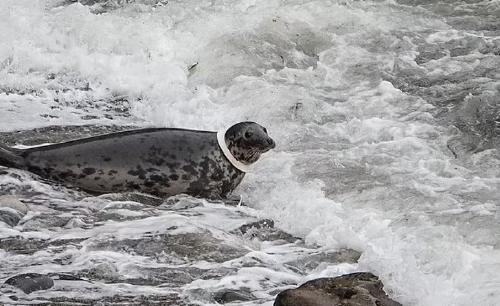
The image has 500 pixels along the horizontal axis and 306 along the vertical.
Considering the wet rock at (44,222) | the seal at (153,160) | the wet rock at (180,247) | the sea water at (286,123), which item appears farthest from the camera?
the seal at (153,160)

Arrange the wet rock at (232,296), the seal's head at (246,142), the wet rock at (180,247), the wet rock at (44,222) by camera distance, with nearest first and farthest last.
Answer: the wet rock at (232,296), the wet rock at (180,247), the wet rock at (44,222), the seal's head at (246,142)

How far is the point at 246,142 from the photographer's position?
6574 millimetres

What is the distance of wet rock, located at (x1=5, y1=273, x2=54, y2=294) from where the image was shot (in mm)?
4156

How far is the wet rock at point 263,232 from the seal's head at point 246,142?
943mm

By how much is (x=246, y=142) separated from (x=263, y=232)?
3.90 feet

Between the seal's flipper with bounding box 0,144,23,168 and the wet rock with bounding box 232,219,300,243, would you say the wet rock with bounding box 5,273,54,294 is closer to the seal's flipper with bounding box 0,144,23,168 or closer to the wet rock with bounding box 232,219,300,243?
the wet rock with bounding box 232,219,300,243

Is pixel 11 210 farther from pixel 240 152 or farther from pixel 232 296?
pixel 240 152

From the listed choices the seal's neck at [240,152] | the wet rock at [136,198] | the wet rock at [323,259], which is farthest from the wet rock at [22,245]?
the seal's neck at [240,152]

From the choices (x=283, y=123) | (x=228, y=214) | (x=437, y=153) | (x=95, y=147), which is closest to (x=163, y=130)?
(x=95, y=147)

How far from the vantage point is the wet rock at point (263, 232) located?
17.8ft

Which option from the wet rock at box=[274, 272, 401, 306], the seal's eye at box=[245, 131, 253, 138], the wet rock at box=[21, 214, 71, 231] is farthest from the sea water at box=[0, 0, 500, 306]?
the seal's eye at box=[245, 131, 253, 138]

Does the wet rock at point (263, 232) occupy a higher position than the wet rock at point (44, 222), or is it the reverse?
the wet rock at point (44, 222)

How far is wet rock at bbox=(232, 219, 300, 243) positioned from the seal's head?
3.09 feet

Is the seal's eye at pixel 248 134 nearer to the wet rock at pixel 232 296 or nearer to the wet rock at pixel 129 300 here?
the wet rock at pixel 232 296
